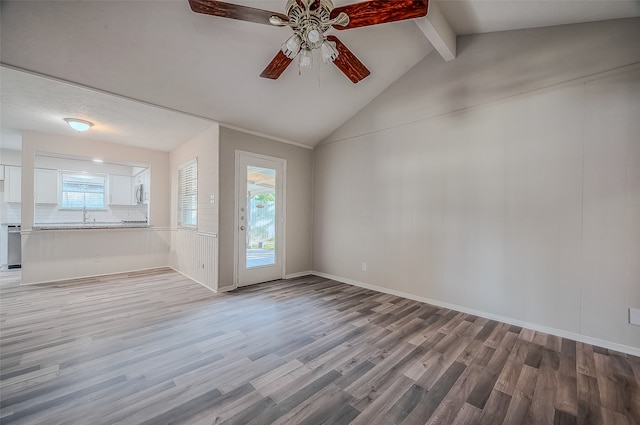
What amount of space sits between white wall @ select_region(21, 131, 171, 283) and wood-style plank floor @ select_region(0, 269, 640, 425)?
1359mm

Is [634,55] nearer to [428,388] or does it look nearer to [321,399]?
[428,388]

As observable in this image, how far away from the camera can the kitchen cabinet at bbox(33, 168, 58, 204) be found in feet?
19.7

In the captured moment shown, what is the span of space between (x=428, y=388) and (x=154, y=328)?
2.80 metres

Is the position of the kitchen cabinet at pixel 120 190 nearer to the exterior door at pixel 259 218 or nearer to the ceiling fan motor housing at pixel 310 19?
the exterior door at pixel 259 218

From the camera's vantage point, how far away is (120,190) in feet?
23.4

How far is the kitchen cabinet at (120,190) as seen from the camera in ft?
22.9

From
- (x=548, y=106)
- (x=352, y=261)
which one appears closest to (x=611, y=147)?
(x=548, y=106)

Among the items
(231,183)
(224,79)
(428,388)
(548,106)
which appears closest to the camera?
(428,388)

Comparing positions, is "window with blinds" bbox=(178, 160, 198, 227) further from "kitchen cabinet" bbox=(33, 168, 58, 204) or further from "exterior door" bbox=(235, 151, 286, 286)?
"kitchen cabinet" bbox=(33, 168, 58, 204)

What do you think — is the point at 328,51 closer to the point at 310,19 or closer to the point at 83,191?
the point at 310,19

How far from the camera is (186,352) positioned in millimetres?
2346

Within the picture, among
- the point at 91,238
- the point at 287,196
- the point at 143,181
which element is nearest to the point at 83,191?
the point at 143,181

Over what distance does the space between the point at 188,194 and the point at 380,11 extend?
472 cm

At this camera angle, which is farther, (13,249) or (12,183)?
(12,183)
